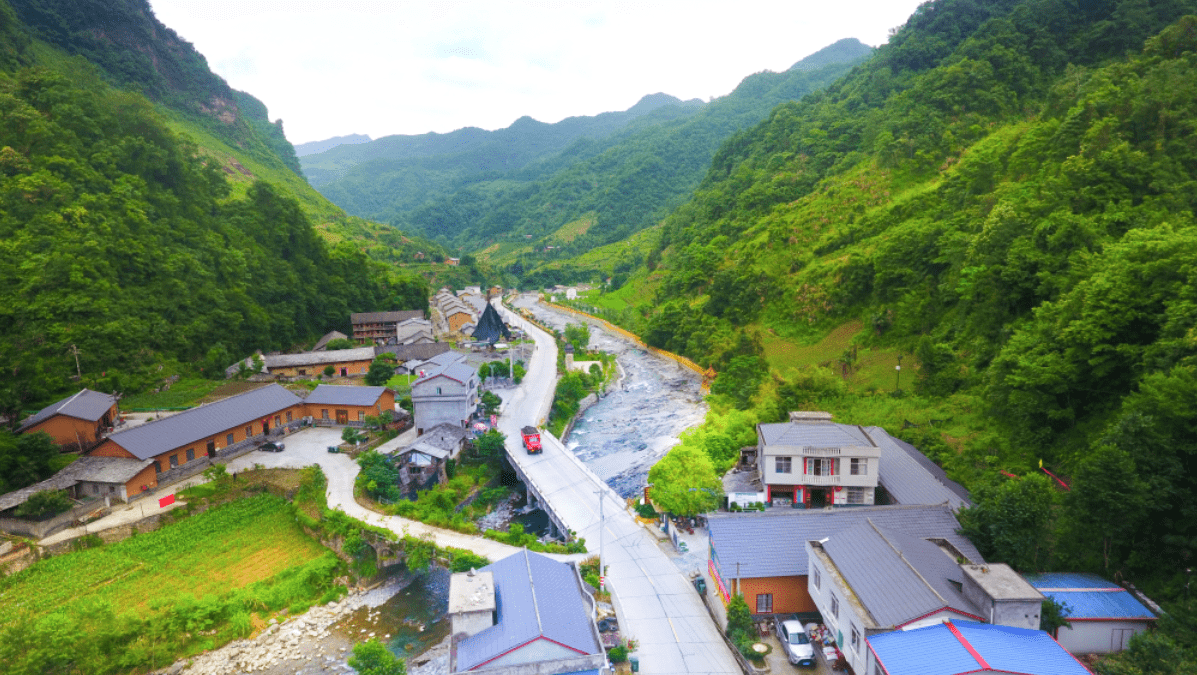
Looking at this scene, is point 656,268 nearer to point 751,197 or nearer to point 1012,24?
point 751,197

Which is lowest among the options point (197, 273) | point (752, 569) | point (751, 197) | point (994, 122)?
point (752, 569)

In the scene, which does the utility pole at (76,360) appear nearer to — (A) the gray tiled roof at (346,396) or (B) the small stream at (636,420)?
(A) the gray tiled roof at (346,396)

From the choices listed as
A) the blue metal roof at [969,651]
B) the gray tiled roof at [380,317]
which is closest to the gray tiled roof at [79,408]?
the gray tiled roof at [380,317]

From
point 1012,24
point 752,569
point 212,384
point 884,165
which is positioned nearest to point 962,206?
point 884,165

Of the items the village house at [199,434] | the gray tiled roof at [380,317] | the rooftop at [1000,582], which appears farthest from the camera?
the gray tiled roof at [380,317]

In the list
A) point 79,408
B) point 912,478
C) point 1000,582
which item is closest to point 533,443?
point 912,478

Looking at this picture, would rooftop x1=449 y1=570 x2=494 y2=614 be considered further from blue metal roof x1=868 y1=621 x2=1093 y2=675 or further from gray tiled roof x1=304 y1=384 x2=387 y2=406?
gray tiled roof x1=304 y1=384 x2=387 y2=406

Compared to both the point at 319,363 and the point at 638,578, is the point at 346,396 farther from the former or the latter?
the point at 638,578
